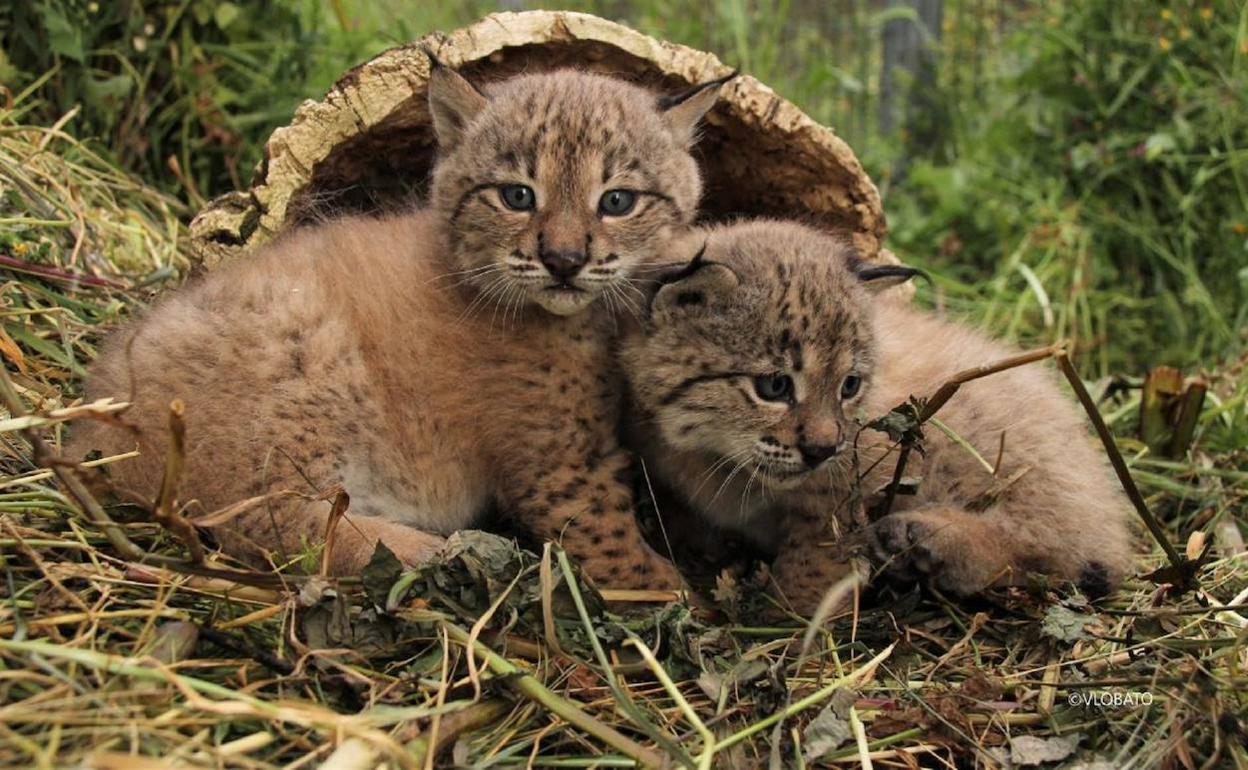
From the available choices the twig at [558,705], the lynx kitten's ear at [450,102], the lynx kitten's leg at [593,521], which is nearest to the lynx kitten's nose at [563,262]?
the lynx kitten's leg at [593,521]

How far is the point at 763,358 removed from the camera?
3.63 metres

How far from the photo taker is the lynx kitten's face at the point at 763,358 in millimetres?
3613

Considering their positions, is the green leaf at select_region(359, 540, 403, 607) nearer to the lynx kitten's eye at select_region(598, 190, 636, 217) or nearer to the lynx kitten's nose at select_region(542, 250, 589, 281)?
the lynx kitten's nose at select_region(542, 250, 589, 281)

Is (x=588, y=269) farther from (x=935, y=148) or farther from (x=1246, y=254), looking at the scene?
(x=935, y=148)

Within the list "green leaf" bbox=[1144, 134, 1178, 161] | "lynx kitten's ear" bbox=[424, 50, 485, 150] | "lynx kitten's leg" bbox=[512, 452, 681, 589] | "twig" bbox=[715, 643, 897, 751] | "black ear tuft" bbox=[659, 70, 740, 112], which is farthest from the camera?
"green leaf" bbox=[1144, 134, 1178, 161]

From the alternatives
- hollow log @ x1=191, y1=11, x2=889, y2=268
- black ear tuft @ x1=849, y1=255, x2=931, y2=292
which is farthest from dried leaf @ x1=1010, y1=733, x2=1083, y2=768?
hollow log @ x1=191, y1=11, x2=889, y2=268

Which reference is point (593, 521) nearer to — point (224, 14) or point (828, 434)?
point (828, 434)

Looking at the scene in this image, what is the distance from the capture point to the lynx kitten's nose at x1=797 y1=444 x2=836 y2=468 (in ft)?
11.7

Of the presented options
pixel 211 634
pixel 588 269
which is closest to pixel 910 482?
pixel 588 269

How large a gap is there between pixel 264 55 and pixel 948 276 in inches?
168

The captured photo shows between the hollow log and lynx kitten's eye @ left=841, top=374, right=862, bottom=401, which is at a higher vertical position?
the hollow log

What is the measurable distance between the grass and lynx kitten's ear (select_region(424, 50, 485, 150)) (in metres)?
1.61

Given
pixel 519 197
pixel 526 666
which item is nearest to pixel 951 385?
pixel 526 666

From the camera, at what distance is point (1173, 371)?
15.8ft
